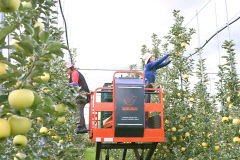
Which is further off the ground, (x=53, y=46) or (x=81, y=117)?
(x=53, y=46)

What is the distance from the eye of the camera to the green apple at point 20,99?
2.67 feet

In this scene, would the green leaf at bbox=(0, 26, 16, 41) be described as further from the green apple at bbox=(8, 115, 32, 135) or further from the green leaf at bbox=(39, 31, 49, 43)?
the green apple at bbox=(8, 115, 32, 135)

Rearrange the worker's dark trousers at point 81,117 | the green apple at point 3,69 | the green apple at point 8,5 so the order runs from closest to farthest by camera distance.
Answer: the green apple at point 8,5
the green apple at point 3,69
the worker's dark trousers at point 81,117

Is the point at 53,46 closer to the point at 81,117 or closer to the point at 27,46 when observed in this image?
the point at 27,46

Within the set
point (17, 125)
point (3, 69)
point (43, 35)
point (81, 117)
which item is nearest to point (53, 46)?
point (43, 35)

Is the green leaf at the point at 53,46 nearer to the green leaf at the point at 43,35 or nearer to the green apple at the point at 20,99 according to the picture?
the green leaf at the point at 43,35

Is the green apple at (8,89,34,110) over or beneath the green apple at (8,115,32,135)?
over

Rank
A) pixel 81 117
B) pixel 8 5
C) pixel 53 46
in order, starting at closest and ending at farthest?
pixel 8 5 → pixel 53 46 → pixel 81 117

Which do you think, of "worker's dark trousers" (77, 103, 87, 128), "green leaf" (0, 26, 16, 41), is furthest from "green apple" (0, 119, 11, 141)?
"worker's dark trousers" (77, 103, 87, 128)

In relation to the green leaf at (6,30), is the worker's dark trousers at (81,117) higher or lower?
lower

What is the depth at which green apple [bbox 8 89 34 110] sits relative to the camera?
2.67ft

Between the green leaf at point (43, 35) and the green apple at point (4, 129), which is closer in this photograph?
the green apple at point (4, 129)

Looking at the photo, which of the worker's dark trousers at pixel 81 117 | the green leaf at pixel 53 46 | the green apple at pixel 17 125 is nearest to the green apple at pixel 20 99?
A: the green apple at pixel 17 125

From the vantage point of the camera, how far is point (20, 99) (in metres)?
0.81
